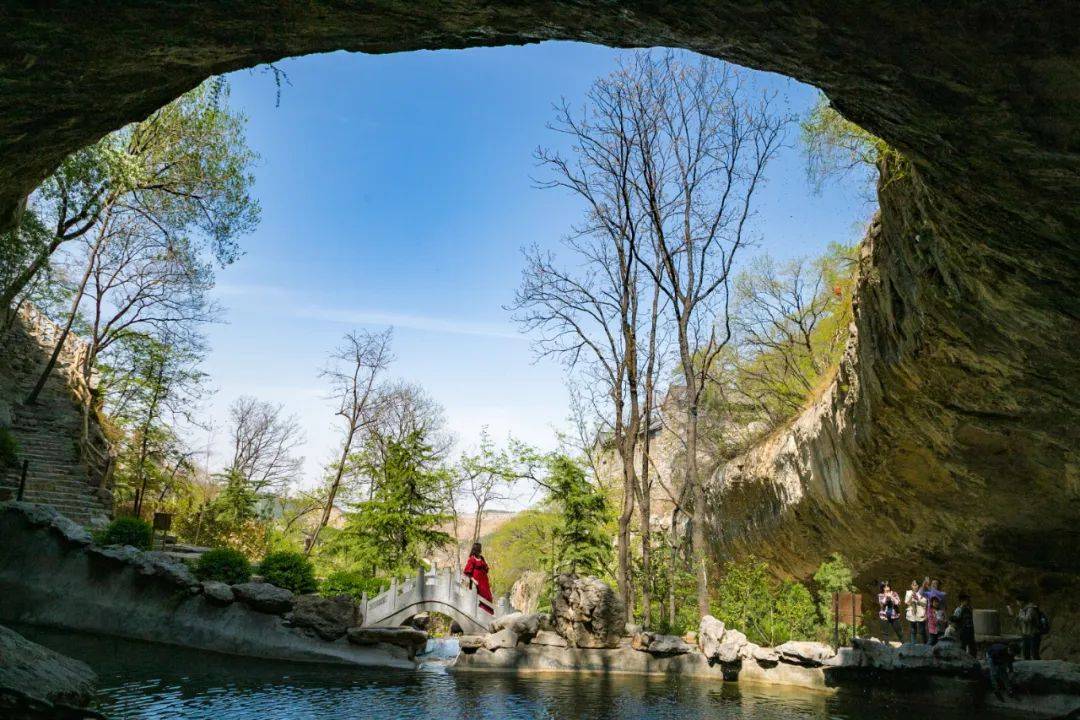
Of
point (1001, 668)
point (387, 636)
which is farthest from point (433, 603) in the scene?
point (1001, 668)

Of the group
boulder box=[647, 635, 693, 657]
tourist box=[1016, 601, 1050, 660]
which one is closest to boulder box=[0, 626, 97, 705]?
boulder box=[647, 635, 693, 657]

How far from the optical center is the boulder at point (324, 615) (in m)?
15.0

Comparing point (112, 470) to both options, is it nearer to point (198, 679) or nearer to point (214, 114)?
point (214, 114)

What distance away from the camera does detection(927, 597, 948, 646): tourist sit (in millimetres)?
15470

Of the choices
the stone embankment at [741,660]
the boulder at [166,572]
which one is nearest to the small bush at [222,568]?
the boulder at [166,572]

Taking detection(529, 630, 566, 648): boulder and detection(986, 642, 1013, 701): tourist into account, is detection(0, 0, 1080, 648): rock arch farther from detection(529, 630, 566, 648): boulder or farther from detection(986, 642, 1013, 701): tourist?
detection(529, 630, 566, 648): boulder

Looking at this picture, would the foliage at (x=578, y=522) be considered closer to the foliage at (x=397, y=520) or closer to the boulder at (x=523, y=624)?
the foliage at (x=397, y=520)

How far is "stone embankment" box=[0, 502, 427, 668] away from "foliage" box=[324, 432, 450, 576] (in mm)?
6673

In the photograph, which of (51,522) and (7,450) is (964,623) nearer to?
(51,522)

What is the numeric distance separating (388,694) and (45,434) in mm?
19163

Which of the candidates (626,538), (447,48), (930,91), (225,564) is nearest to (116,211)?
(225,564)

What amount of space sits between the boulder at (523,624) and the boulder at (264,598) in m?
4.85

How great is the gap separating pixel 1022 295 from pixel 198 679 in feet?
45.3

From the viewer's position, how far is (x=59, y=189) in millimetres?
19922
